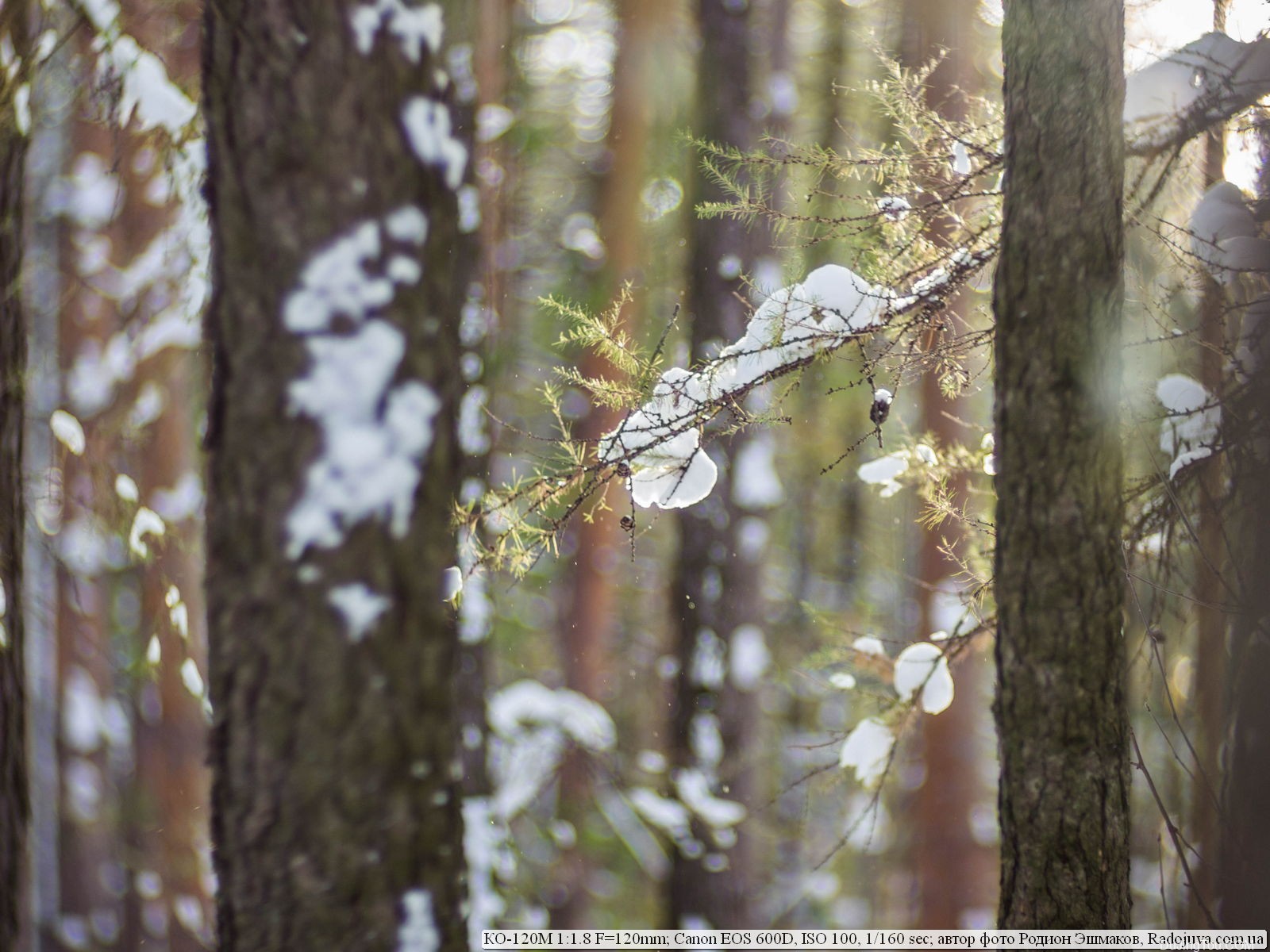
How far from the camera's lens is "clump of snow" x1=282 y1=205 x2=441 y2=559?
52.4 inches

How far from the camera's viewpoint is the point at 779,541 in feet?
21.6

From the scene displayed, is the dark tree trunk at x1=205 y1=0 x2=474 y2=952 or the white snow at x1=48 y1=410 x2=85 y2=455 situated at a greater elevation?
the white snow at x1=48 y1=410 x2=85 y2=455

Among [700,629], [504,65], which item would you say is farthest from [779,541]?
[504,65]

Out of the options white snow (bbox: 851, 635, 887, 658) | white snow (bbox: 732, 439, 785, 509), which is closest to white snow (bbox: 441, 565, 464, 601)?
white snow (bbox: 851, 635, 887, 658)

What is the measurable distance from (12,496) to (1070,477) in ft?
11.0

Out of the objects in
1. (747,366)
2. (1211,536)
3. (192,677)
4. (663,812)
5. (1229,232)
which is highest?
(1229,232)

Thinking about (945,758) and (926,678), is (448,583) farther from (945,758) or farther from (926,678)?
(945,758)

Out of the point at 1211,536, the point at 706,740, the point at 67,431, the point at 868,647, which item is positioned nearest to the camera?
the point at 1211,536

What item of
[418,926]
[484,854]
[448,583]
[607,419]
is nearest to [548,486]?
[448,583]

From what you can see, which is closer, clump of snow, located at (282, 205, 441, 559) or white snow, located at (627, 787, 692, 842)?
clump of snow, located at (282, 205, 441, 559)

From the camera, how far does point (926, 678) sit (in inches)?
91.4

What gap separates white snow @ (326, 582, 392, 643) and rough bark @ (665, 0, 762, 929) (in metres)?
2.45

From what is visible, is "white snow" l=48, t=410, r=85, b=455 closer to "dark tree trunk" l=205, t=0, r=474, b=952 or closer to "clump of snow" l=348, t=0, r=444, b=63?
"dark tree trunk" l=205, t=0, r=474, b=952

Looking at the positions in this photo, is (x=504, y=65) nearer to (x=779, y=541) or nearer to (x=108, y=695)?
(x=779, y=541)
